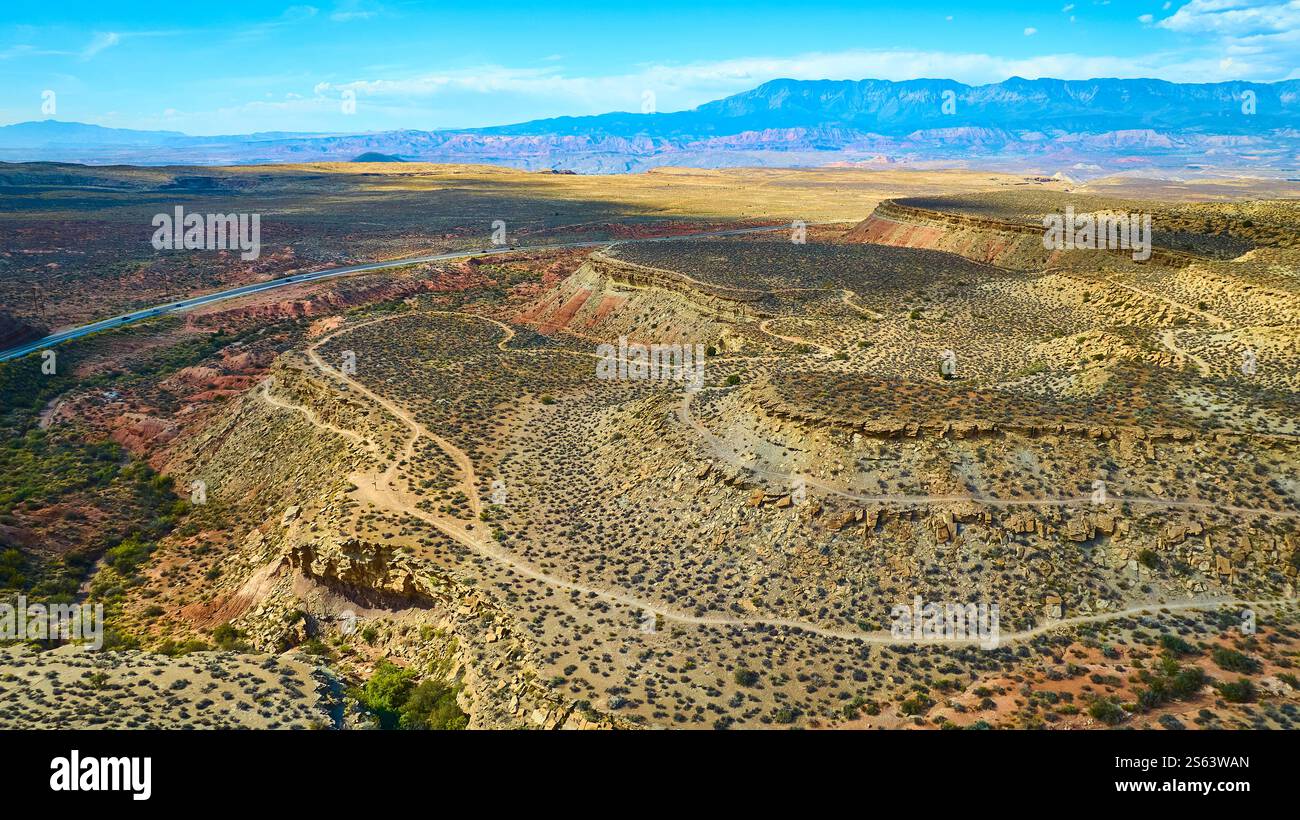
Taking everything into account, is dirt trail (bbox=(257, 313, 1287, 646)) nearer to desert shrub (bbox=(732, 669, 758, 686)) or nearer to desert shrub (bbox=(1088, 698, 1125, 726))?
desert shrub (bbox=(732, 669, 758, 686))

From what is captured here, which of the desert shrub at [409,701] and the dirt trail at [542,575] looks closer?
the desert shrub at [409,701]

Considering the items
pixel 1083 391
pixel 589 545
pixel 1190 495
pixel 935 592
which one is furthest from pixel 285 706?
pixel 1083 391

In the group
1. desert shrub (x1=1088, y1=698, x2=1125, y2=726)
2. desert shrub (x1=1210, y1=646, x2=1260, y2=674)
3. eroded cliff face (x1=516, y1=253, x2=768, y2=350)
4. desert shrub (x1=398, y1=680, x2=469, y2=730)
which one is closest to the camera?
desert shrub (x1=1088, y1=698, x2=1125, y2=726)

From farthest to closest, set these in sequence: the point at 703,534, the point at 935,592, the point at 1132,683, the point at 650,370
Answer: the point at 650,370 < the point at 703,534 < the point at 935,592 < the point at 1132,683

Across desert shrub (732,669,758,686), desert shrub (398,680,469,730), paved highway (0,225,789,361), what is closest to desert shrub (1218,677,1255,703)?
desert shrub (732,669,758,686)

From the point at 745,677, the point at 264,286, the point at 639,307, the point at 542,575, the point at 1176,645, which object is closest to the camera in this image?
the point at 745,677

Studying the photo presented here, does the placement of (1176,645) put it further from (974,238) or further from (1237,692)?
(974,238)

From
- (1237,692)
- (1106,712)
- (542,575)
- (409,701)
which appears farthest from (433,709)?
(1237,692)

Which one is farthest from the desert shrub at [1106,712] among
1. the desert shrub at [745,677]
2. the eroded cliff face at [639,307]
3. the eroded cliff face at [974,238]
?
the eroded cliff face at [974,238]

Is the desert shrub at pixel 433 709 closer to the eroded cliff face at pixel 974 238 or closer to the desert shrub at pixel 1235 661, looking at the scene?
the desert shrub at pixel 1235 661
